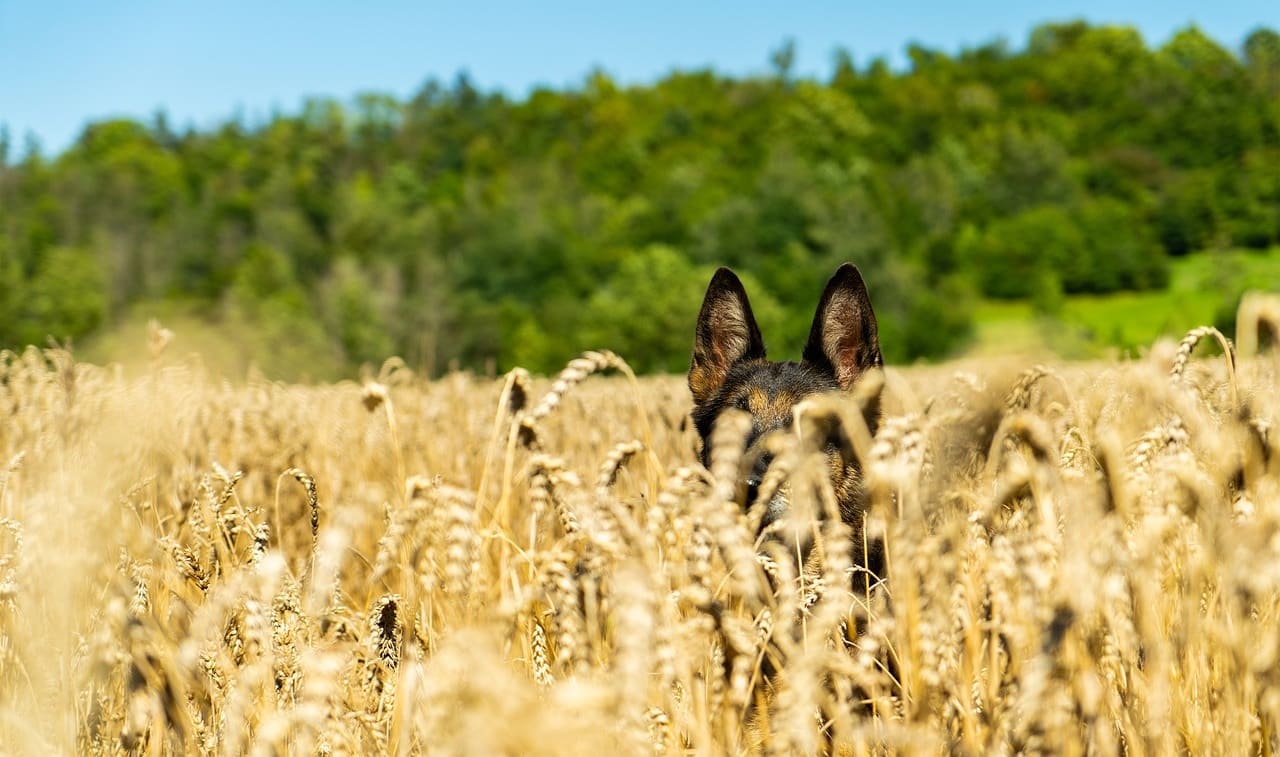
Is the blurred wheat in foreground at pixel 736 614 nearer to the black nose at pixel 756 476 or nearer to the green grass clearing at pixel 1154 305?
the black nose at pixel 756 476

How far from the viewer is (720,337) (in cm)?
487

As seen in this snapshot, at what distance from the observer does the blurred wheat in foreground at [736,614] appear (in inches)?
58.9

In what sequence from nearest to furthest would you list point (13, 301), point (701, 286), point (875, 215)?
1. point (13, 301)
2. point (701, 286)
3. point (875, 215)

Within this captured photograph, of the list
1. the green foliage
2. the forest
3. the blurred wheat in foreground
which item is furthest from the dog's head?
the green foliage

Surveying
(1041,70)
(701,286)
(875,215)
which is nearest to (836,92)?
(1041,70)

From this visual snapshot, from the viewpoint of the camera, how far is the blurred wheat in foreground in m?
1.50

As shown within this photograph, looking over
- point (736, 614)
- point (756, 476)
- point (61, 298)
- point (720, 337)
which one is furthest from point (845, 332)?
point (61, 298)

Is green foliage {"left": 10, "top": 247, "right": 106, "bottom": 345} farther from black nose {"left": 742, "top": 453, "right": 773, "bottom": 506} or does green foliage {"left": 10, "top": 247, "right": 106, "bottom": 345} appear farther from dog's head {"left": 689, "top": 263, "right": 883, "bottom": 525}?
black nose {"left": 742, "top": 453, "right": 773, "bottom": 506}

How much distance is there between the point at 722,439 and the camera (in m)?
1.55

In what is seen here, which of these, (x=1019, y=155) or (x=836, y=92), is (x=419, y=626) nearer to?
(x=1019, y=155)

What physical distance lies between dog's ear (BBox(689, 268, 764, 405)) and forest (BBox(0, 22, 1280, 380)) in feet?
206

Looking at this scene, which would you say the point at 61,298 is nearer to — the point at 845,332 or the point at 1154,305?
the point at 845,332

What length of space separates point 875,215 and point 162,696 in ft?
360

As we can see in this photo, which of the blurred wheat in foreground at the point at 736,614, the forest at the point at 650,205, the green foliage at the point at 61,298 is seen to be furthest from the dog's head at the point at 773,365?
the green foliage at the point at 61,298
